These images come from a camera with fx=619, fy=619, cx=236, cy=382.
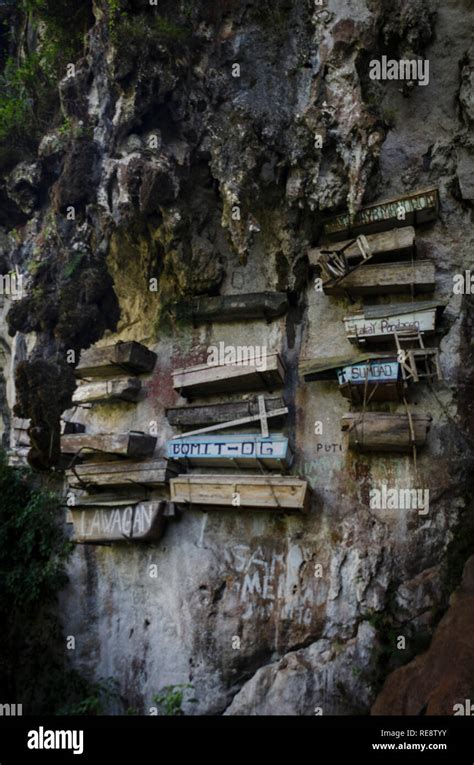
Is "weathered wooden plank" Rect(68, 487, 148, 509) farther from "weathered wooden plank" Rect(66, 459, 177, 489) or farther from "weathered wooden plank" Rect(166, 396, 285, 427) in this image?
"weathered wooden plank" Rect(166, 396, 285, 427)

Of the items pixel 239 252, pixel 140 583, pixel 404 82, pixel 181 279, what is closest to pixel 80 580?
pixel 140 583

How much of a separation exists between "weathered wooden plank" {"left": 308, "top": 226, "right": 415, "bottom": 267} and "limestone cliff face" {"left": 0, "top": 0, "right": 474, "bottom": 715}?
14.0 inches

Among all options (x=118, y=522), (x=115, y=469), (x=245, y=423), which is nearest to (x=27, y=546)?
(x=118, y=522)

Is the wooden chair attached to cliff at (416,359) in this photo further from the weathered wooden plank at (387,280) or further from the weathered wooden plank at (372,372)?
the weathered wooden plank at (387,280)

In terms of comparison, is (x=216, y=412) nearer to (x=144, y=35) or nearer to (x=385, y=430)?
(x=385, y=430)

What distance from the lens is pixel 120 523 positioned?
8.32 metres

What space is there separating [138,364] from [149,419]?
2.66 ft

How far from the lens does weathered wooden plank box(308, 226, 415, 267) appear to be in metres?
7.82

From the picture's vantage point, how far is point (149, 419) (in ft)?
29.4

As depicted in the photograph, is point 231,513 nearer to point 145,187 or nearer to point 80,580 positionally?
point 80,580

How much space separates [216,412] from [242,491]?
3.74 feet

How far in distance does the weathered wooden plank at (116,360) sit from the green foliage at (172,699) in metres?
4.26

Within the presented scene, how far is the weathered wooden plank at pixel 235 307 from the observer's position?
843 cm

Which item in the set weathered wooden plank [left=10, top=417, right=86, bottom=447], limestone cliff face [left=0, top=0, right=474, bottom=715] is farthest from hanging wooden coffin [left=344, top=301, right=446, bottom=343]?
weathered wooden plank [left=10, top=417, right=86, bottom=447]
